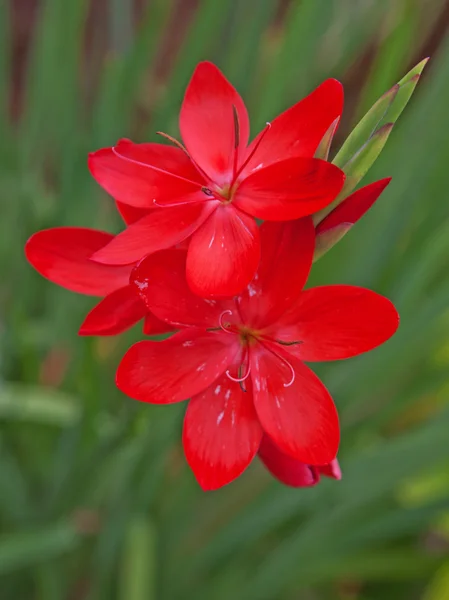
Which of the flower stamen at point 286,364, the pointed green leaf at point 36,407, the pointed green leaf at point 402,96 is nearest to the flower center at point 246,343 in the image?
the flower stamen at point 286,364

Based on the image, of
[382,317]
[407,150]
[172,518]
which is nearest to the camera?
[382,317]

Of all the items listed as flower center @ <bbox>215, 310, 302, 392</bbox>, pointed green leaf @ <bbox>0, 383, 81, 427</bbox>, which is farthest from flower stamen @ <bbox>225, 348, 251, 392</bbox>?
pointed green leaf @ <bbox>0, 383, 81, 427</bbox>

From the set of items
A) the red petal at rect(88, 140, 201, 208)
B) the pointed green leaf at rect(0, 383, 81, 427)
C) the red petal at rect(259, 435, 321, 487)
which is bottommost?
the pointed green leaf at rect(0, 383, 81, 427)

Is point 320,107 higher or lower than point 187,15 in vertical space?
higher

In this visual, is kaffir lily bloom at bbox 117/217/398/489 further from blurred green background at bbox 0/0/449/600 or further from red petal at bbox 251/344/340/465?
blurred green background at bbox 0/0/449/600

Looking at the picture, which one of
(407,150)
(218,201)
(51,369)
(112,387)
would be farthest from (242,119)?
(51,369)

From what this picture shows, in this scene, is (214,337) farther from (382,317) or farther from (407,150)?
(407,150)

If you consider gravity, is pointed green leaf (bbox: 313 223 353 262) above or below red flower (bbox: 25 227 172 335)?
above
